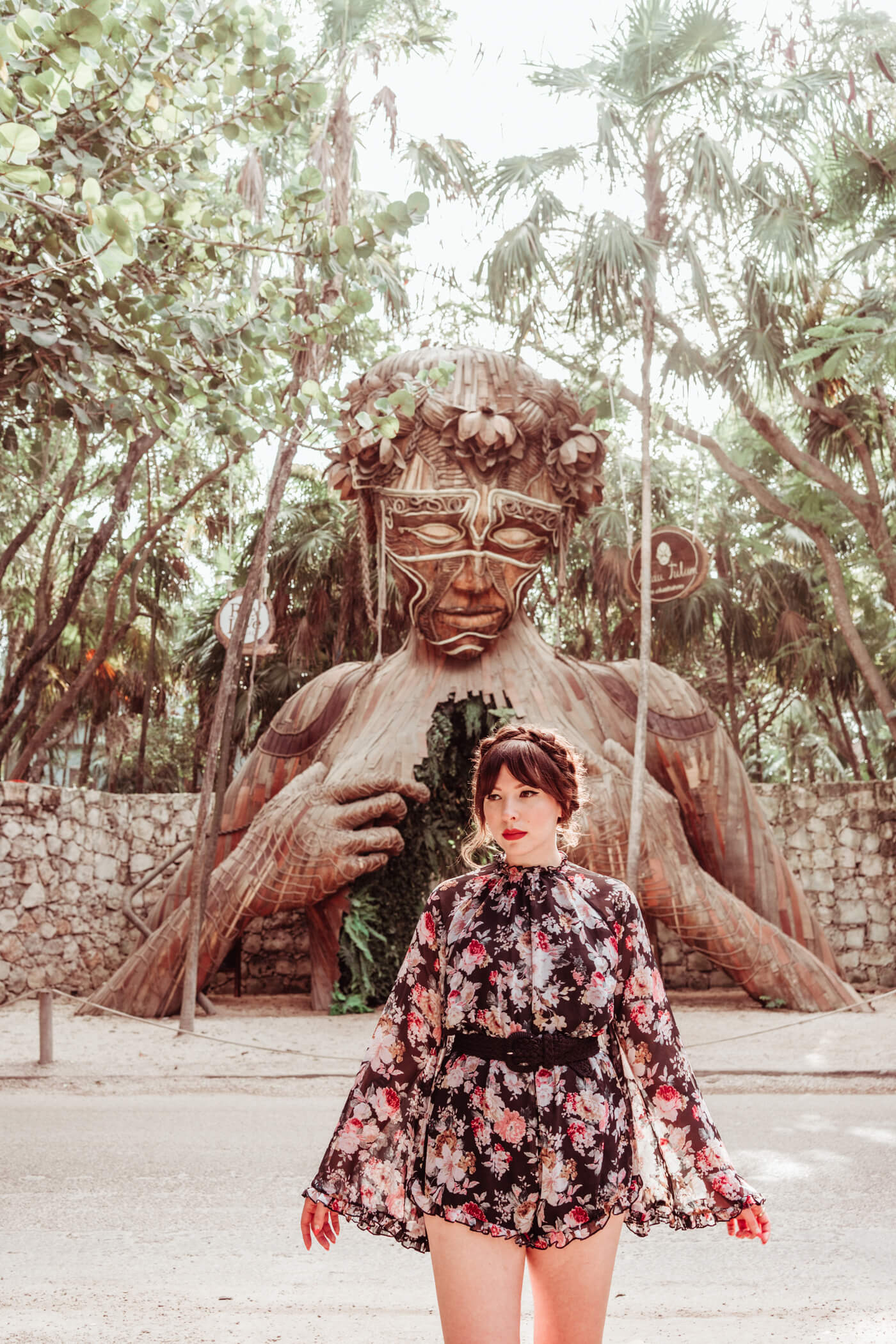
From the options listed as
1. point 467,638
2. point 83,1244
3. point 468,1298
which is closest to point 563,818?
point 468,1298

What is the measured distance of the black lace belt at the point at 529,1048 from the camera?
206cm

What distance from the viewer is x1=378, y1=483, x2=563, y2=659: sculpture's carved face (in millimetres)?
9109

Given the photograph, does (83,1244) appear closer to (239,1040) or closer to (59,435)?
(239,1040)

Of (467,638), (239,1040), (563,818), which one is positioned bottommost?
(239,1040)

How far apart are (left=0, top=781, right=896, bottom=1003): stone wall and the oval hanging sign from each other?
3551 millimetres

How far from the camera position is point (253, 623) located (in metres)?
9.36

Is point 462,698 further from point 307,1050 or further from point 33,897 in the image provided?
point 33,897

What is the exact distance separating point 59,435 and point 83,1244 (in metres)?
7.99

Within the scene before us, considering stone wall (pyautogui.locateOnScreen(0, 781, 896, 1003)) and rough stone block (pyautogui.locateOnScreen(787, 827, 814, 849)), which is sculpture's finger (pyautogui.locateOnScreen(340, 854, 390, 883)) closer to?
stone wall (pyautogui.locateOnScreen(0, 781, 896, 1003))

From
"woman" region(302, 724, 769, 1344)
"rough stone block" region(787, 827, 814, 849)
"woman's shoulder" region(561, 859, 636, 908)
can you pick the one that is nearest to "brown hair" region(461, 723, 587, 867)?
"woman" region(302, 724, 769, 1344)

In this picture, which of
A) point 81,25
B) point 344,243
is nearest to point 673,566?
point 344,243

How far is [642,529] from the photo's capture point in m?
8.56

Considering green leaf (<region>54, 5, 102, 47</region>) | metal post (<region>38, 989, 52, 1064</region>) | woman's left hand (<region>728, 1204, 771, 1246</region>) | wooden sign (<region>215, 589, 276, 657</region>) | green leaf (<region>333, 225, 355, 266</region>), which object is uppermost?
green leaf (<region>333, 225, 355, 266</region>)

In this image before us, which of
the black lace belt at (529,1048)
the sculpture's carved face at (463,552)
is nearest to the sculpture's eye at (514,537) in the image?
the sculpture's carved face at (463,552)
